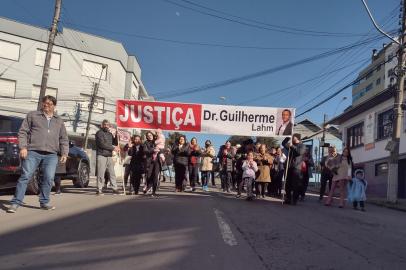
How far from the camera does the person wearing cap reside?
1320cm

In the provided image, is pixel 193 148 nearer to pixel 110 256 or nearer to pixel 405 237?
pixel 405 237

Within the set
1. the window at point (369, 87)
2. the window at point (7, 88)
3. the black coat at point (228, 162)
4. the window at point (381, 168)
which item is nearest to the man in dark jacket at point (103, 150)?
the black coat at point (228, 162)

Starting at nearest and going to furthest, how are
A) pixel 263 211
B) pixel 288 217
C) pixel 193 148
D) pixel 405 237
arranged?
pixel 405 237 → pixel 288 217 → pixel 263 211 → pixel 193 148

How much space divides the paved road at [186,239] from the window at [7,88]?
30807 millimetres

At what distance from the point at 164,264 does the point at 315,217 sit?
18.4 ft

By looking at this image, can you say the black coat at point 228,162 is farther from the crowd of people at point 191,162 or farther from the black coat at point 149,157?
the black coat at point 149,157

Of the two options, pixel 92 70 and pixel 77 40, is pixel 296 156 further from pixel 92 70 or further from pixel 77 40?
pixel 77 40

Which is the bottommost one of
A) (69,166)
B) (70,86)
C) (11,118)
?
(69,166)

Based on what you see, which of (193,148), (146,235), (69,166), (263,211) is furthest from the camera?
(193,148)

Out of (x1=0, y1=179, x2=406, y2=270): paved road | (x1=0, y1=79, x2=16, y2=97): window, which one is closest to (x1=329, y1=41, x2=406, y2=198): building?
(x1=0, y1=179, x2=406, y2=270): paved road

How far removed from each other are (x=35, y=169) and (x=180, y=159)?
665 cm

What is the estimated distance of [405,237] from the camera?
27.3ft

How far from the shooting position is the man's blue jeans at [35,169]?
8.41m

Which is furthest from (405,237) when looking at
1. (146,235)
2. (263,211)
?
(146,235)
